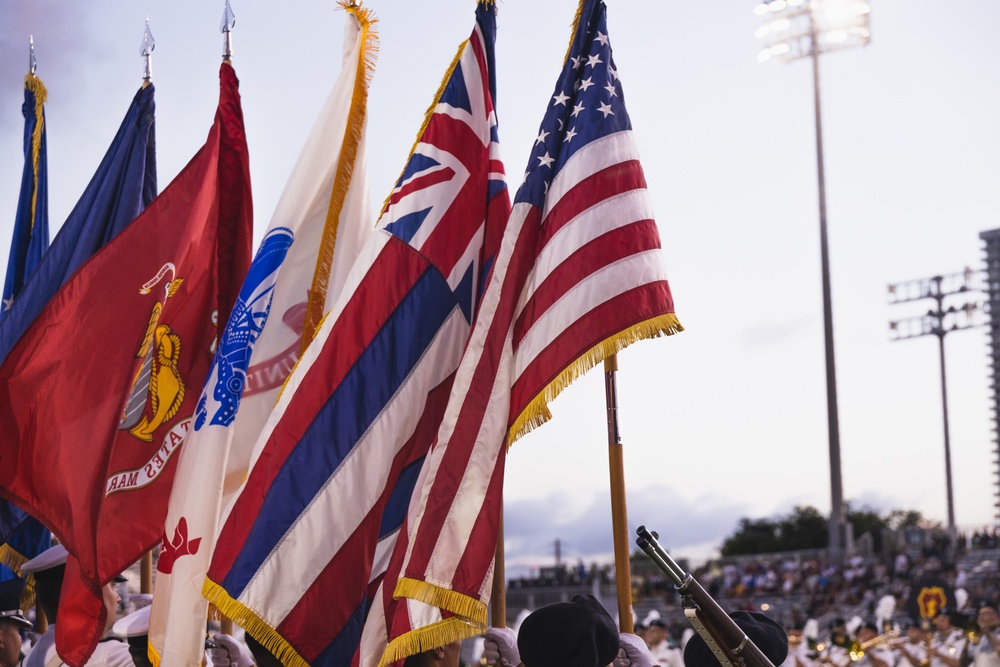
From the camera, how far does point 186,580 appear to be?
6332 millimetres

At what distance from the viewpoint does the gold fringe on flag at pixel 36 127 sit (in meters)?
9.80

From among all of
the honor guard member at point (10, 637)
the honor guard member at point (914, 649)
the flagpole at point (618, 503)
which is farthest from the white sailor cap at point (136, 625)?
the honor guard member at point (914, 649)

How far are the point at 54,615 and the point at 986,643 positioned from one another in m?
11.4

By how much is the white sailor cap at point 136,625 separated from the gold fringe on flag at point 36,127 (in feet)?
13.8

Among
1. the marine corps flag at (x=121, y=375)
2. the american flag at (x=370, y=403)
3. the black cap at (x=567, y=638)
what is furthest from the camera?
the marine corps flag at (x=121, y=375)

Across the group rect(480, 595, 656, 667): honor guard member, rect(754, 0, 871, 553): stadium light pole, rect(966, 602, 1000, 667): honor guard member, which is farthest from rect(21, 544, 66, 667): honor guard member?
rect(754, 0, 871, 553): stadium light pole

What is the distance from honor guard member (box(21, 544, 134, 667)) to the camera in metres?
6.77

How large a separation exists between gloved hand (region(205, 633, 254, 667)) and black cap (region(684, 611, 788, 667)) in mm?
3024

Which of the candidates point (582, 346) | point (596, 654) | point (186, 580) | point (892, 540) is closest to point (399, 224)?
point (582, 346)

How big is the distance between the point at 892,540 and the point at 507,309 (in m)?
38.6

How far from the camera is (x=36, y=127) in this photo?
9930mm

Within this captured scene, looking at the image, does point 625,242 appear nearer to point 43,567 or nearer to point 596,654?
point 596,654

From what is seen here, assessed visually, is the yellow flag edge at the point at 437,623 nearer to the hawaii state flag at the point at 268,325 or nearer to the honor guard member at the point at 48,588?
the hawaii state flag at the point at 268,325

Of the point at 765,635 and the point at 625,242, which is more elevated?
the point at 625,242
